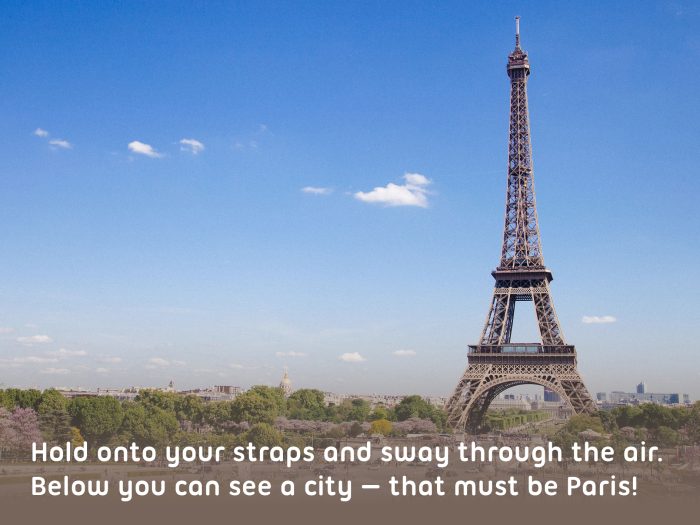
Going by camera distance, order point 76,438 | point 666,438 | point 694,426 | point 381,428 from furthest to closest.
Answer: point 381,428
point 666,438
point 694,426
point 76,438

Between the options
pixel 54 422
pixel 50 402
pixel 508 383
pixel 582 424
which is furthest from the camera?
pixel 508 383

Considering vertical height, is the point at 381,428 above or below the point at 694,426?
below

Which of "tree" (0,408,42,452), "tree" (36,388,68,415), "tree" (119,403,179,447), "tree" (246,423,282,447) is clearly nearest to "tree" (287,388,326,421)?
"tree" (119,403,179,447)

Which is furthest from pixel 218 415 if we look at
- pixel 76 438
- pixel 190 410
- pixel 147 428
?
pixel 76 438

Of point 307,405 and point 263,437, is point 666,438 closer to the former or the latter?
point 263,437

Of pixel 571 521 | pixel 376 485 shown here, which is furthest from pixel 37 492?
pixel 571 521
